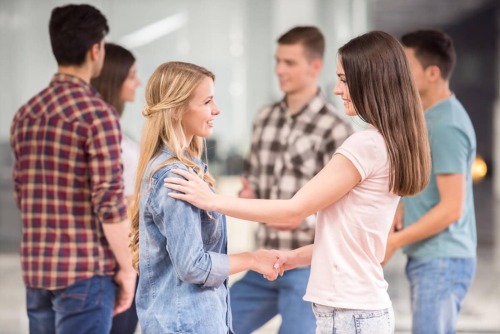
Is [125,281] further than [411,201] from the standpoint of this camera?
No

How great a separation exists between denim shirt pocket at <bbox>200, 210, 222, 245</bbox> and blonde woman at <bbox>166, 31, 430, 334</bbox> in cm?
6

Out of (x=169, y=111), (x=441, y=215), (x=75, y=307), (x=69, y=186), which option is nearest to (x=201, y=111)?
(x=169, y=111)

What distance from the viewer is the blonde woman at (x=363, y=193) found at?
2.07m

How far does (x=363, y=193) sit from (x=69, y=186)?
1136 millimetres

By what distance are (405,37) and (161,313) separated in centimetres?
173

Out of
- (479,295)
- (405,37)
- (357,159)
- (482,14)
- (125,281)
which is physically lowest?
(479,295)

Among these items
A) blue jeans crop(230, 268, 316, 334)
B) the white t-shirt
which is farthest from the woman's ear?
the white t-shirt

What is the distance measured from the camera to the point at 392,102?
2096mm

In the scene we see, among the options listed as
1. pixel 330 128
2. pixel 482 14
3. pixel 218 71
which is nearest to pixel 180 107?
pixel 330 128

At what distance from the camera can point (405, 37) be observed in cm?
323

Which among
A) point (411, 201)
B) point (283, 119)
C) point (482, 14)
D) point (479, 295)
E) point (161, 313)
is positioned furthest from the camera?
point (482, 14)

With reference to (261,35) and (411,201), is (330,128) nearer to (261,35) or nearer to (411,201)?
(411,201)

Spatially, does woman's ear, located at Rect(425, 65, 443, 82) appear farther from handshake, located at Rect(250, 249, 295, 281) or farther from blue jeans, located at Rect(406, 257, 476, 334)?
handshake, located at Rect(250, 249, 295, 281)

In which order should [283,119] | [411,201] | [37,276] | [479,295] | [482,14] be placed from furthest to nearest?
[482,14]
[479,295]
[283,119]
[411,201]
[37,276]
